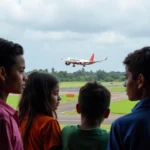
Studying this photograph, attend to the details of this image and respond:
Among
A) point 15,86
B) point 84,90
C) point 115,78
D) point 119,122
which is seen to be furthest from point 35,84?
point 115,78

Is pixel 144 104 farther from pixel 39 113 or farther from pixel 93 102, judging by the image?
pixel 39 113

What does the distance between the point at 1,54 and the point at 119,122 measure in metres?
0.40

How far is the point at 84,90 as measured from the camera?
1.56 metres

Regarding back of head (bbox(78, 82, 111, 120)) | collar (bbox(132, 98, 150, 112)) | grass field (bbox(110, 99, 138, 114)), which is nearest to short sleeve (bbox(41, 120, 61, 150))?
back of head (bbox(78, 82, 111, 120))

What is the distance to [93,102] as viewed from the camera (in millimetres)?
1538

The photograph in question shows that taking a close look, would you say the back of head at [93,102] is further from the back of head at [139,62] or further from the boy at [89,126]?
the back of head at [139,62]

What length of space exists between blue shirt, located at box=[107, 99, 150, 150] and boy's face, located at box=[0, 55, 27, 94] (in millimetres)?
318

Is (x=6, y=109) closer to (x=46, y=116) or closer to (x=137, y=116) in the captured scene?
(x=137, y=116)

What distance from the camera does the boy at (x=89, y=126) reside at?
151 cm

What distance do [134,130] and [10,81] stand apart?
394mm

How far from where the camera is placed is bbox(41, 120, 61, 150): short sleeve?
5.10 feet

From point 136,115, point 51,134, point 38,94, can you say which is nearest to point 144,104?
point 136,115

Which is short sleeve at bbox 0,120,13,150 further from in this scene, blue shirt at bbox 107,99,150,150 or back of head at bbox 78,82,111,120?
back of head at bbox 78,82,111,120

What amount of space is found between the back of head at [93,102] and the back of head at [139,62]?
1.05ft
